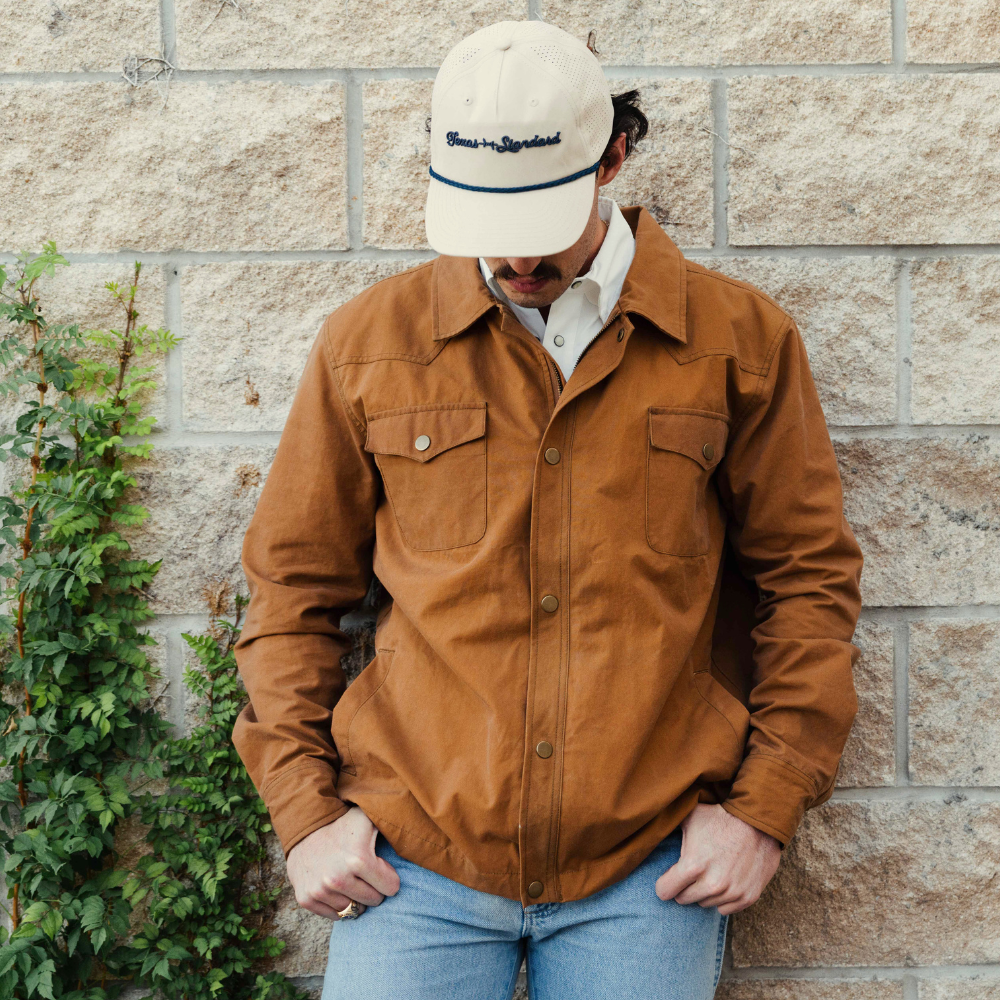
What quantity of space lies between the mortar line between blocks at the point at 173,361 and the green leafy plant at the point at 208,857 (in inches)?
15.2

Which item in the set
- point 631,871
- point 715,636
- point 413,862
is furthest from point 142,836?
point 715,636

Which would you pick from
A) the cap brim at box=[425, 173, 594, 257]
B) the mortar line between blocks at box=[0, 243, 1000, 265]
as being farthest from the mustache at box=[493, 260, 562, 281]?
the mortar line between blocks at box=[0, 243, 1000, 265]

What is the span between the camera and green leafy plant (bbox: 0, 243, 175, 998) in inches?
74.0

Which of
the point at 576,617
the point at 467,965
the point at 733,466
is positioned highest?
the point at 733,466

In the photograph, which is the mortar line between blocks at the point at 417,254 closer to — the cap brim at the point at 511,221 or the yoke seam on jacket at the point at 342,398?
the yoke seam on jacket at the point at 342,398

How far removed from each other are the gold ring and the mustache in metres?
1.14

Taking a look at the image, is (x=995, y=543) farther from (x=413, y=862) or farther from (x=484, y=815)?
(x=413, y=862)

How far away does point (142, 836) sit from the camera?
203cm

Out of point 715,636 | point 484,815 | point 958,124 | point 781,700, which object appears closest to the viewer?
point 484,815

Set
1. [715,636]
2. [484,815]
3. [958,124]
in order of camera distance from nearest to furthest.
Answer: [484,815] < [715,636] < [958,124]

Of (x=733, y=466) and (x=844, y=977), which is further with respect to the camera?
(x=844, y=977)

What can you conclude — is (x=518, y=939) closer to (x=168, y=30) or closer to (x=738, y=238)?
(x=738, y=238)

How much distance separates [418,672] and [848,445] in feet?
3.60

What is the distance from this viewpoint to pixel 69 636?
74.0 inches
